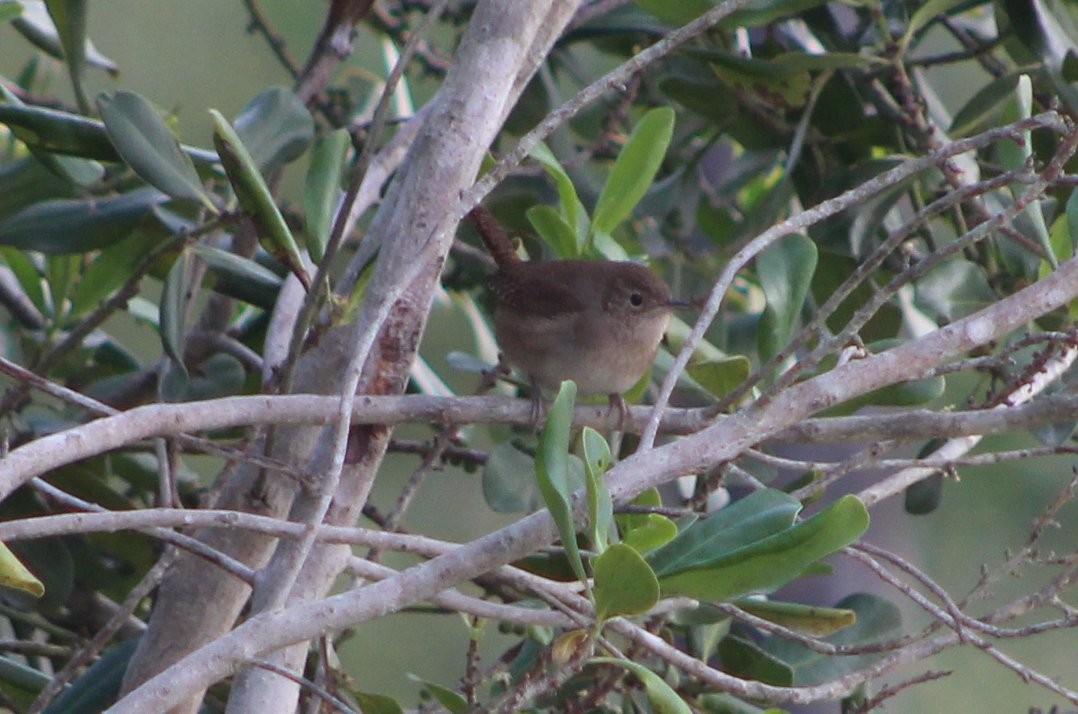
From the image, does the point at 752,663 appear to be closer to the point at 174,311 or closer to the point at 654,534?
the point at 654,534

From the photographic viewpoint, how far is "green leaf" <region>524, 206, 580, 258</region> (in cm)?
258

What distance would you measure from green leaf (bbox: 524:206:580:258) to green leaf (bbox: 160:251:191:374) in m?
0.77

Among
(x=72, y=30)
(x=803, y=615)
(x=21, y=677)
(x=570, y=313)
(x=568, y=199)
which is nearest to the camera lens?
(x=803, y=615)

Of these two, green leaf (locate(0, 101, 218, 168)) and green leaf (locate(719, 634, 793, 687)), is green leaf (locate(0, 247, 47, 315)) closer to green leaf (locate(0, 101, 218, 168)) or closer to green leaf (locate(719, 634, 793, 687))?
green leaf (locate(0, 101, 218, 168))

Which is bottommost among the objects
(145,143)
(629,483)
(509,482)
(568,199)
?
(629,483)

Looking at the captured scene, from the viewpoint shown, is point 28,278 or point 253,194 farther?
point 28,278

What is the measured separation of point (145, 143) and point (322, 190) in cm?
31

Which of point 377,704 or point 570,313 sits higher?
point 570,313

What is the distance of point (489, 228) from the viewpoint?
3.08 meters

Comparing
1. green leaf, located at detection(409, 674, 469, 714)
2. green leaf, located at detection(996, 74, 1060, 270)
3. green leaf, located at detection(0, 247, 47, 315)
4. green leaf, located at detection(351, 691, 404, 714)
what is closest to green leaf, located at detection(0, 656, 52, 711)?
green leaf, located at detection(351, 691, 404, 714)

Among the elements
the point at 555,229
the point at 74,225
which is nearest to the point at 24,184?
the point at 74,225

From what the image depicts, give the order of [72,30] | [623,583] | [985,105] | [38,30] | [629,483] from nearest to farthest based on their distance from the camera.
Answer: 1. [623,583]
2. [629,483]
3. [72,30]
4. [985,105]
5. [38,30]

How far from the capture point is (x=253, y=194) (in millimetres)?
1974

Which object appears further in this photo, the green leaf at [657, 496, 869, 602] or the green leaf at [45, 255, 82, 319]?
the green leaf at [45, 255, 82, 319]
